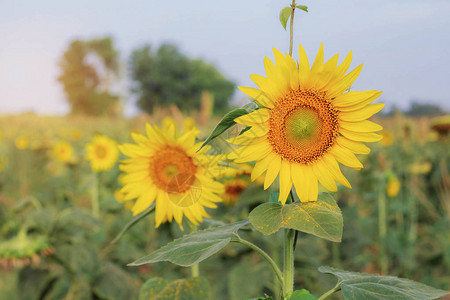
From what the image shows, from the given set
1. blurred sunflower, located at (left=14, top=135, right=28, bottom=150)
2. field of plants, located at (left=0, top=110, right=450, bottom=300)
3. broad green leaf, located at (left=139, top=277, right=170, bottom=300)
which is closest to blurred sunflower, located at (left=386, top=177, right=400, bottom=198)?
field of plants, located at (left=0, top=110, right=450, bottom=300)

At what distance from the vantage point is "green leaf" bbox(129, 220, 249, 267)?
51 cm

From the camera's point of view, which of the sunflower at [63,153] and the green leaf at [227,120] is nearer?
the green leaf at [227,120]

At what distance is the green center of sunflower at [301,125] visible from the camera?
0.58 meters

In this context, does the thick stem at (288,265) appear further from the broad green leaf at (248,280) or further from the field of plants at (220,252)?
the broad green leaf at (248,280)

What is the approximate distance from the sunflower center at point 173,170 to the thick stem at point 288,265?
0.94ft

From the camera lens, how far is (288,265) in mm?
549

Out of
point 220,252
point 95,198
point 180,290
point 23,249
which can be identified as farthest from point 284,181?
point 95,198

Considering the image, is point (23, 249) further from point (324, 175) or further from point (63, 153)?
point (63, 153)

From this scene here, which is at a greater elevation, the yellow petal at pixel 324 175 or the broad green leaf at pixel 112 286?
the yellow petal at pixel 324 175

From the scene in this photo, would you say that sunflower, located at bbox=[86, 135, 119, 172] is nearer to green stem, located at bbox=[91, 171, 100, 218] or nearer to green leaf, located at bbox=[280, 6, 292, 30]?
green stem, located at bbox=[91, 171, 100, 218]

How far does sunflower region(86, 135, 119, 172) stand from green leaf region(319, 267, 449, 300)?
191 cm

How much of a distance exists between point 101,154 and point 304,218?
2.01m

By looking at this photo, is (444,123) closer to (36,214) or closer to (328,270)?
(36,214)

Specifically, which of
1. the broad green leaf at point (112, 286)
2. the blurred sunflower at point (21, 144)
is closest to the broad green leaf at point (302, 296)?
the broad green leaf at point (112, 286)
